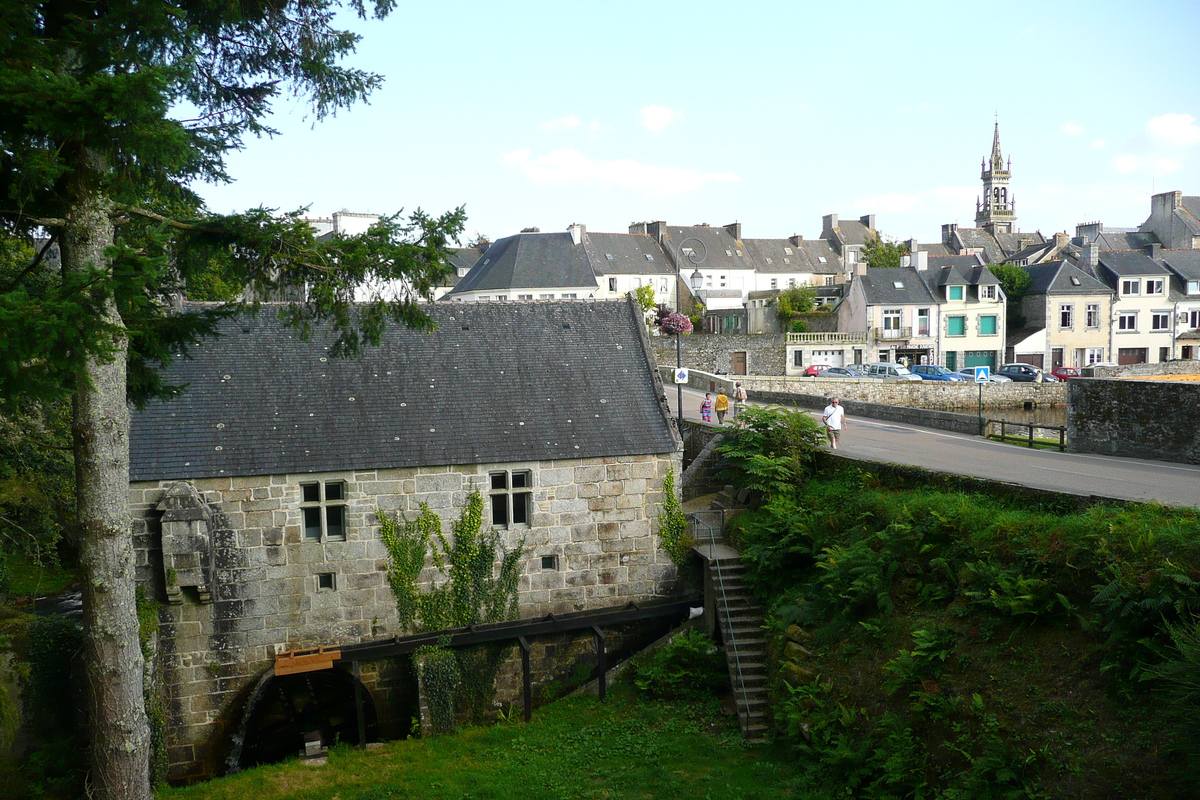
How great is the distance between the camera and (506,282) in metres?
49.6

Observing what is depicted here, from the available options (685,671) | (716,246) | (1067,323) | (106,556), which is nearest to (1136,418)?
(685,671)

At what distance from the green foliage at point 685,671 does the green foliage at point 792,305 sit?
3887 centimetres

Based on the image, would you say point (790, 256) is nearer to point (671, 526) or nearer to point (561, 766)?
point (671, 526)

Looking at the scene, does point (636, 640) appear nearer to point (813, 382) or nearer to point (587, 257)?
point (813, 382)

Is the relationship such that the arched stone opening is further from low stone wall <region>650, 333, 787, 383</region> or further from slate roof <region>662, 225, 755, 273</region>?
slate roof <region>662, 225, 755, 273</region>

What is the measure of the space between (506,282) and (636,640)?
34.7 metres

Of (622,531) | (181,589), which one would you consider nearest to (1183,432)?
(622,531)

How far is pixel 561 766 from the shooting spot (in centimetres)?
1331

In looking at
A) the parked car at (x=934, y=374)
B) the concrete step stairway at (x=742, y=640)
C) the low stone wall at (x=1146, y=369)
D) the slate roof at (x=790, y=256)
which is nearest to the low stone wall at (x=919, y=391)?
the parked car at (x=934, y=374)

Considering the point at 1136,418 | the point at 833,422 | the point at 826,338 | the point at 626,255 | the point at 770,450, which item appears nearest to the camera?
the point at 770,450

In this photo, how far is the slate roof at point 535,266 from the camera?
5000 centimetres

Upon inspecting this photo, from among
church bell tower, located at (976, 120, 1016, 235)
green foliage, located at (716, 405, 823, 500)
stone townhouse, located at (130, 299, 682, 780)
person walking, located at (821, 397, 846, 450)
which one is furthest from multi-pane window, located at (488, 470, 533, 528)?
church bell tower, located at (976, 120, 1016, 235)

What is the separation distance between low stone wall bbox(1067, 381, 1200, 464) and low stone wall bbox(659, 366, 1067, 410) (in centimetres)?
1870

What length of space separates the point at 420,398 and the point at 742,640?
24.3 ft
